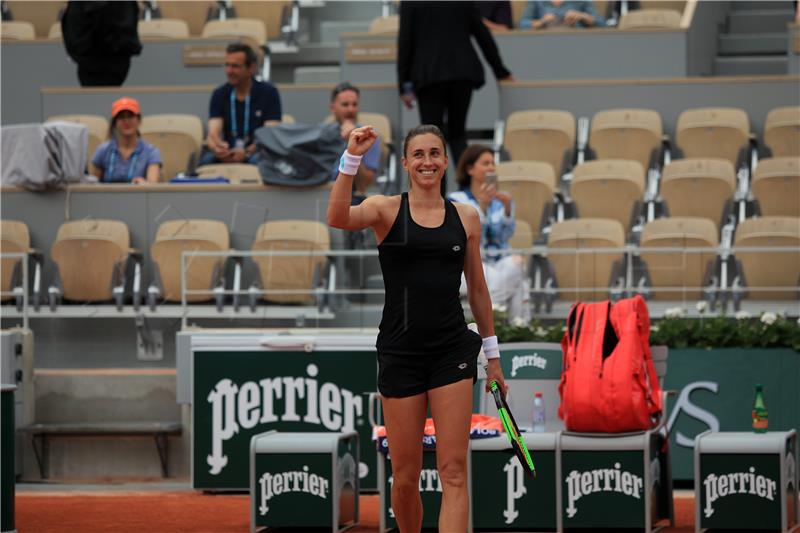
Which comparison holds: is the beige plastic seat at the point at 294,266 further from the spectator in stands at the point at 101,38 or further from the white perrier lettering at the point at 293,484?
the spectator in stands at the point at 101,38

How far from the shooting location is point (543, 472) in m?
8.23

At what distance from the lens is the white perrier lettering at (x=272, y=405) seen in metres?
9.92

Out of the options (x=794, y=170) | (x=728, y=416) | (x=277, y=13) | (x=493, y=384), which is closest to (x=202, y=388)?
(x=728, y=416)

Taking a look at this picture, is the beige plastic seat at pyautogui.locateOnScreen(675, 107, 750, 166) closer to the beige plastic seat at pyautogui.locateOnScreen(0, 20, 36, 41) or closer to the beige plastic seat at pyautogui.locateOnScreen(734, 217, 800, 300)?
the beige plastic seat at pyautogui.locateOnScreen(734, 217, 800, 300)

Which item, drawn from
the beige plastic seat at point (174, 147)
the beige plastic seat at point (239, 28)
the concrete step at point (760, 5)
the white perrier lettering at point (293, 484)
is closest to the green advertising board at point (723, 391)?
the white perrier lettering at point (293, 484)

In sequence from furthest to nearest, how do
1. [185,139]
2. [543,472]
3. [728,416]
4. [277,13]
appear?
[277,13] → [185,139] → [728,416] → [543,472]

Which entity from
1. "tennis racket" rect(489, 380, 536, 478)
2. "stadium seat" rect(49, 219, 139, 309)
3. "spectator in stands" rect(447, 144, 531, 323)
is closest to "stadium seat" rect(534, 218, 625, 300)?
"spectator in stands" rect(447, 144, 531, 323)

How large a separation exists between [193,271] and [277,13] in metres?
8.47

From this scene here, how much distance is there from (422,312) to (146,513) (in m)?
3.65

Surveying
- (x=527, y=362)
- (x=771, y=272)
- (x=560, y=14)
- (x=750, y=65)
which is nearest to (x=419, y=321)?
(x=527, y=362)

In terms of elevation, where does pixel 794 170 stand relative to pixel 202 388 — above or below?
above

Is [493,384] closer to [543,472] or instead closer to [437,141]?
[437,141]

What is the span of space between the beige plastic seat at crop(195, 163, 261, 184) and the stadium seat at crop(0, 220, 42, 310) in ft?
5.79

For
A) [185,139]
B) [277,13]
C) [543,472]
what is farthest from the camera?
[277,13]
